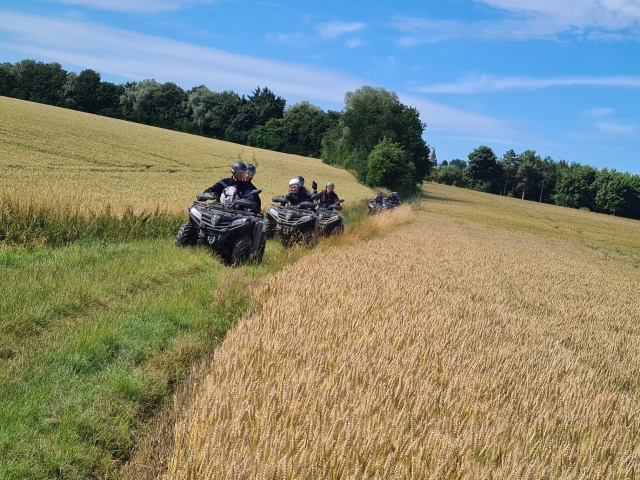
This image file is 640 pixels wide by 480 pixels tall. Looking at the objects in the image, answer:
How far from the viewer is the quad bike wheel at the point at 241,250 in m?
8.89

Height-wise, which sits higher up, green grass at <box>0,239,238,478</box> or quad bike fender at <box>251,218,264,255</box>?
quad bike fender at <box>251,218,264,255</box>

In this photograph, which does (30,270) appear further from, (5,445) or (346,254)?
(346,254)

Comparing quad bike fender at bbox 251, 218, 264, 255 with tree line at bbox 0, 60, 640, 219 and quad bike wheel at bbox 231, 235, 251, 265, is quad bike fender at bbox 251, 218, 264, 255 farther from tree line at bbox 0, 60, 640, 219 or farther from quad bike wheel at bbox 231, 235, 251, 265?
tree line at bbox 0, 60, 640, 219

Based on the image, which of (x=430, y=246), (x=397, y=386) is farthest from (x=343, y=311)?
(x=430, y=246)

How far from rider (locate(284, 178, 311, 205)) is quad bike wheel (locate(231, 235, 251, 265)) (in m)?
4.16

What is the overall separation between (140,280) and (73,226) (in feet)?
9.08

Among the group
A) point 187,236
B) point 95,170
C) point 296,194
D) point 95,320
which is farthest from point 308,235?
point 95,170

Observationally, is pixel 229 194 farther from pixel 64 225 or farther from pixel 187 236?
pixel 64 225

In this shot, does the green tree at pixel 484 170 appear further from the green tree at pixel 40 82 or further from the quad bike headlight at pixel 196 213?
the quad bike headlight at pixel 196 213

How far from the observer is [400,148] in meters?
51.2

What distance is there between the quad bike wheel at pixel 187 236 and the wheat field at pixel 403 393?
10.6ft

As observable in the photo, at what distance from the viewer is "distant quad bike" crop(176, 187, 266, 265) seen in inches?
347

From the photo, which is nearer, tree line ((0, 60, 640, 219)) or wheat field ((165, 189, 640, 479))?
wheat field ((165, 189, 640, 479))

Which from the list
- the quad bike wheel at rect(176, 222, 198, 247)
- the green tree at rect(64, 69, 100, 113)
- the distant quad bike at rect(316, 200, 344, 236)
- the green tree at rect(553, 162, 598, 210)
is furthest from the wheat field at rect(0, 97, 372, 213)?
the green tree at rect(553, 162, 598, 210)
